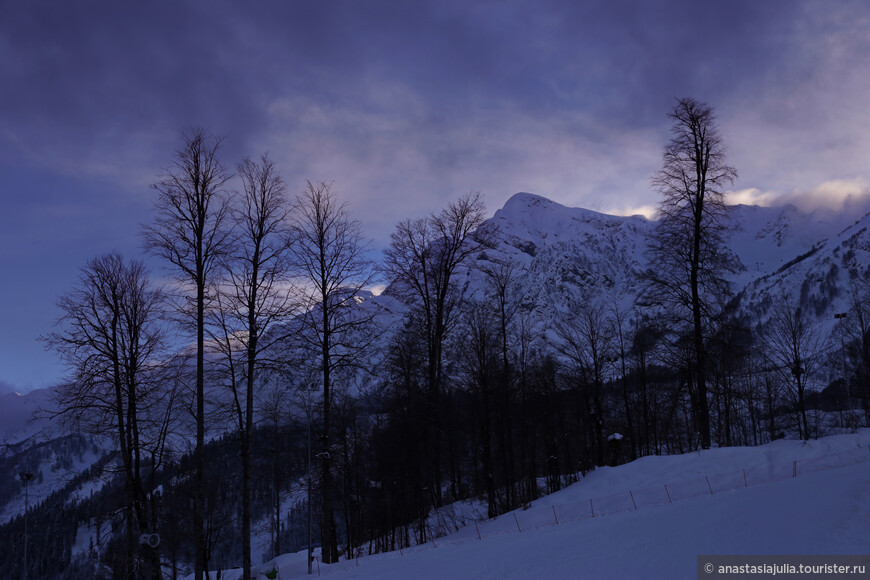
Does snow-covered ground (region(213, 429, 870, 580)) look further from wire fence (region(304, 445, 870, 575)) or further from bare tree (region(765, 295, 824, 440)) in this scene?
bare tree (region(765, 295, 824, 440))

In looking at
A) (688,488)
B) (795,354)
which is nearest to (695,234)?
(688,488)

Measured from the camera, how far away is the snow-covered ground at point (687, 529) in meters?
9.34

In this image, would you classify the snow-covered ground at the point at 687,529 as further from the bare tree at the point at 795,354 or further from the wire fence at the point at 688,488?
the bare tree at the point at 795,354

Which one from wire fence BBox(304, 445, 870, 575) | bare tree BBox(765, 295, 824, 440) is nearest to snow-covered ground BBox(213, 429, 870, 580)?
wire fence BBox(304, 445, 870, 575)

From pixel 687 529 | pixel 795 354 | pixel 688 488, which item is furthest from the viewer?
pixel 795 354

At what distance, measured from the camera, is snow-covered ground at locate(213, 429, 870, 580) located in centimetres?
934

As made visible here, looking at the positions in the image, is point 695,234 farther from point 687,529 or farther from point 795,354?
point 795,354

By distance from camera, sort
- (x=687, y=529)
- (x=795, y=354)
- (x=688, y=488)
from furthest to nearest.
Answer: (x=795, y=354)
(x=688, y=488)
(x=687, y=529)

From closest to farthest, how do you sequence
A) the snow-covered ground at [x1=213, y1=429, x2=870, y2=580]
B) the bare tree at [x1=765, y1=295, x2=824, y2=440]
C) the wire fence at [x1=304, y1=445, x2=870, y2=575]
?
the snow-covered ground at [x1=213, y1=429, x2=870, y2=580] < the wire fence at [x1=304, y1=445, x2=870, y2=575] < the bare tree at [x1=765, y1=295, x2=824, y2=440]

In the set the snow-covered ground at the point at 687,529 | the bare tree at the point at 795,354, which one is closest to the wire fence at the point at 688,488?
the snow-covered ground at the point at 687,529

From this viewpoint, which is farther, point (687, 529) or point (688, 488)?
point (688, 488)

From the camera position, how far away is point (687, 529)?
434 inches

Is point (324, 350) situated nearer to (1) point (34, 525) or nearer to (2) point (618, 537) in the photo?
(2) point (618, 537)

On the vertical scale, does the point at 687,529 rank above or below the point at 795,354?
below
